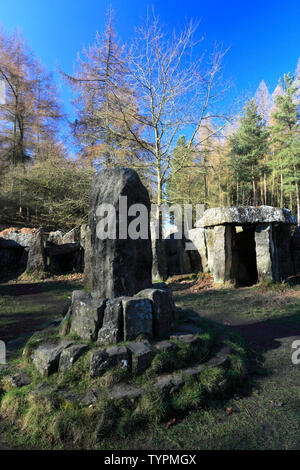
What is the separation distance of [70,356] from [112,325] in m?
0.53

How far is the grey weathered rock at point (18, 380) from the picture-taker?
108 inches

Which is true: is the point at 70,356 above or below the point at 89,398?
above

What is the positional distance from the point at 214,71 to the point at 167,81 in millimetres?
1870

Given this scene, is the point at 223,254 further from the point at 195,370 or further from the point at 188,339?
the point at 195,370

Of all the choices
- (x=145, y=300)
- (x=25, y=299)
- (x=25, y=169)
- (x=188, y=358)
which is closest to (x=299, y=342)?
(x=188, y=358)

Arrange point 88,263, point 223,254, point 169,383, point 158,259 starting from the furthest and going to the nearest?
point 158,259 → point 223,254 → point 88,263 → point 169,383

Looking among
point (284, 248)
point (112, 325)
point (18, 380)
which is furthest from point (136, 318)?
point (284, 248)

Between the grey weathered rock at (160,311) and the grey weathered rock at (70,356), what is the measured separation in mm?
860

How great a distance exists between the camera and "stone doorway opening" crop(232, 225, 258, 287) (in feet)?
30.0

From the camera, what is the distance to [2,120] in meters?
19.8

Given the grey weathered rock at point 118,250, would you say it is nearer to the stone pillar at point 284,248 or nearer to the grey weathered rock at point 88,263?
the grey weathered rock at point 88,263

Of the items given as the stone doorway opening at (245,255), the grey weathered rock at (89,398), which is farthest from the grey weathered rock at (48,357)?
the stone doorway opening at (245,255)

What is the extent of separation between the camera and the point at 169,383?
2578 mm

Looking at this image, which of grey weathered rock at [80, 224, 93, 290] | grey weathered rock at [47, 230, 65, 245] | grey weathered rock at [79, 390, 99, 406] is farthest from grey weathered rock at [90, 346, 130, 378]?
grey weathered rock at [47, 230, 65, 245]
